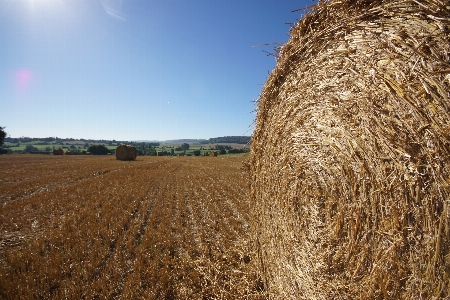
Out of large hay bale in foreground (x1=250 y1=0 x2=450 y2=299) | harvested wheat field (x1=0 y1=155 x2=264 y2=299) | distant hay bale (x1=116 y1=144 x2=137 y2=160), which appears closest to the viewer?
large hay bale in foreground (x1=250 y1=0 x2=450 y2=299)

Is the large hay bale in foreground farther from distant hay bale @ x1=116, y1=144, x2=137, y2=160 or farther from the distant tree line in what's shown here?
distant hay bale @ x1=116, y1=144, x2=137, y2=160

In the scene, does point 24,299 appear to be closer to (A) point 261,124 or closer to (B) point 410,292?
(A) point 261,124

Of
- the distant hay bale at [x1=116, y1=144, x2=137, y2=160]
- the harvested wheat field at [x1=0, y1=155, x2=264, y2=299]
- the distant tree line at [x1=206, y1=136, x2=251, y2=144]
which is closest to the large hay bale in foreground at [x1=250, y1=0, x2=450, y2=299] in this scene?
the distant tree line at [x1=206, y1=136, x2=251, y2=144]

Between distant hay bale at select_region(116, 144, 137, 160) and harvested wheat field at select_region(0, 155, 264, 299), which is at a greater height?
distant hay bale at select_region(116, 144, 137, 160)

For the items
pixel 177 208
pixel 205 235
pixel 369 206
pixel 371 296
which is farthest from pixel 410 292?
pixel 177 208

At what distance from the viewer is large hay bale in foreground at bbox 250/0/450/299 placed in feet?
5.25

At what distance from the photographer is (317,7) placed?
2.63 meters

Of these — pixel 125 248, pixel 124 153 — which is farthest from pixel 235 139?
pixel 125 248

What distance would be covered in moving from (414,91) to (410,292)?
129cm

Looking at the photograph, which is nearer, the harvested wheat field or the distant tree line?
the harvested wheat field

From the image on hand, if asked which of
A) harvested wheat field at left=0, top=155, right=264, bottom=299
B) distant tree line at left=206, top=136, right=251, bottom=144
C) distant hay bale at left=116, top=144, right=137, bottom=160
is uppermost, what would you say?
distant tree line at left=206, top=136, right=251, bottom=144

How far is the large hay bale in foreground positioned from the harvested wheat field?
1.28 metres

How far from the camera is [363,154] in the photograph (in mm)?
2064

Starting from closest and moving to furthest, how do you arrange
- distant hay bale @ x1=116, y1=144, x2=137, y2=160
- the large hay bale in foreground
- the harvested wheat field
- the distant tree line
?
the large hay bale in foreground → the harvested wheat field → the distant tree line → distant hay bale @ x1=116, y1=144, x2=137, y2=160
